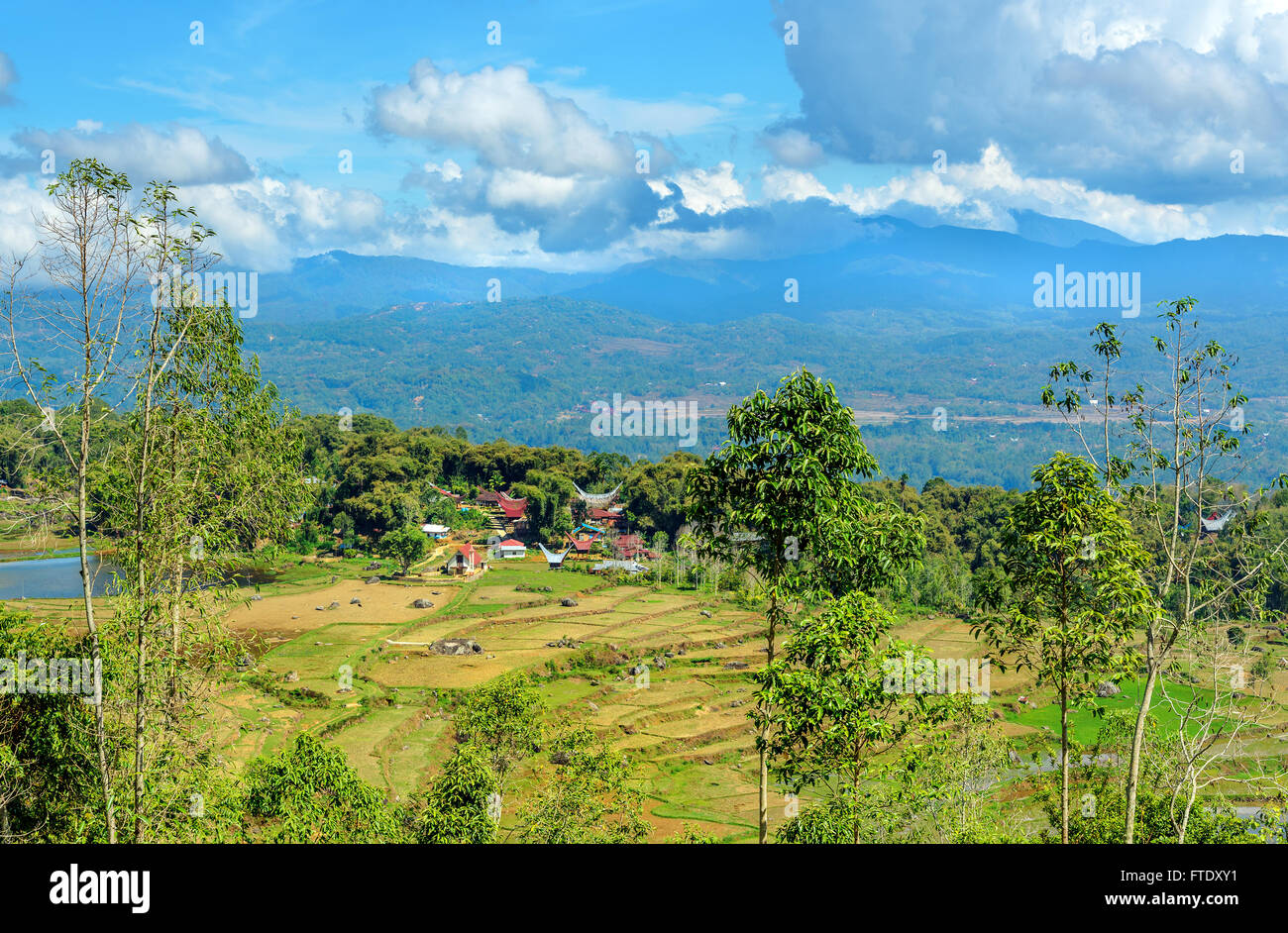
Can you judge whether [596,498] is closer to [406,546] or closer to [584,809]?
[406,546]

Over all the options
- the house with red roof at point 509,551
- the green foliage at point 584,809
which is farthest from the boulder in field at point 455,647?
the house with red roof at point 509,551

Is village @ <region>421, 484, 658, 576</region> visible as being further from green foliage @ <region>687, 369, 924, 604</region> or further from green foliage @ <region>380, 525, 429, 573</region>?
green foliage @ <region>687, 369, 924, 604</region>

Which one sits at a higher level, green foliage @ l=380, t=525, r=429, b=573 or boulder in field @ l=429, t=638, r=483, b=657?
green foliage @ l=380, t=525, r=429, b=573

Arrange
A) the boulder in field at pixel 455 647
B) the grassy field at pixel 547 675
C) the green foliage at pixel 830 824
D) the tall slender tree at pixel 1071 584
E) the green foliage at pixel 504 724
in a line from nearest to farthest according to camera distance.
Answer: the green foliage at pixel 830 824 → the tall slender tree at pixel 1071 584 → the green foliage at pixel 504 724 → the grassy field at pixel 547 675 → the boulder in field at pixel 455 647

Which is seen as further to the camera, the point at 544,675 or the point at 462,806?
the point at 544,675

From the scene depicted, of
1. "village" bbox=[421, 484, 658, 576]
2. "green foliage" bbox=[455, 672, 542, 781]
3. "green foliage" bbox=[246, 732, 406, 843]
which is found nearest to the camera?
"green foliage" bbox=[246, 732, 406, 843]

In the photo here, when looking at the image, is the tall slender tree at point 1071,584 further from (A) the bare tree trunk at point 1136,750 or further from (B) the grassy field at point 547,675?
(B) the grassy field at point 547,675

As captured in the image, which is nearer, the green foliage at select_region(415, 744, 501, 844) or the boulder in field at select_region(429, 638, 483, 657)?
the green foliage at select_region(415, 744, 501, 844)

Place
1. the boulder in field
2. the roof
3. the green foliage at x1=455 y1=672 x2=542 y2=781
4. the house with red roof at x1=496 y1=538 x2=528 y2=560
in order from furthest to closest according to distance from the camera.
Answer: the roof, the house with red roof at x1=496 y1=538 x2=528 y2=560, the boulder in field, the green foliage at x1=455 y1=672 x2=542 y2=781

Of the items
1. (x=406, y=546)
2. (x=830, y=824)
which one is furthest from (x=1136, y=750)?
(x=406, y=546)

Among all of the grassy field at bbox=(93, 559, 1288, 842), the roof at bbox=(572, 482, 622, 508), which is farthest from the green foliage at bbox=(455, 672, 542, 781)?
the roof at bbox=(572, 482, 622, 508)

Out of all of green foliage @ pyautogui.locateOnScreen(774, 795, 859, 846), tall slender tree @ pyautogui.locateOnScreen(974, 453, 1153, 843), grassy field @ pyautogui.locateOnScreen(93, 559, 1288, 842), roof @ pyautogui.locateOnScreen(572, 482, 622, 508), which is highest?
tall slender tree @ pyautogui.locateOnScreen(974, 453, 1153, 843)
